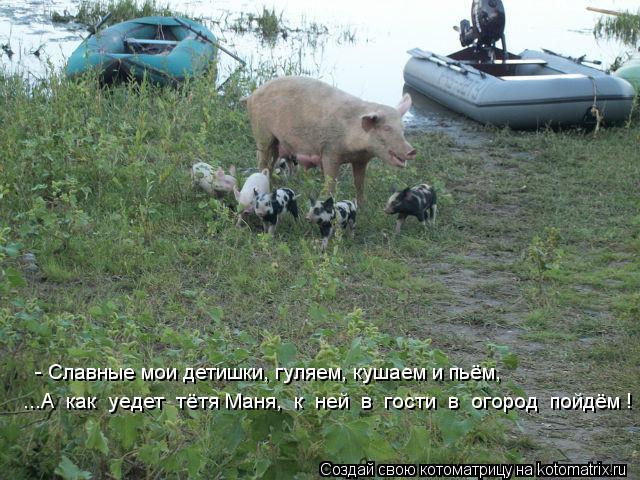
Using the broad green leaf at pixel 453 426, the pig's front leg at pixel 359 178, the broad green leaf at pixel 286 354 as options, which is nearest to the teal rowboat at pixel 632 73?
the pig's front leg at pixel 359 178

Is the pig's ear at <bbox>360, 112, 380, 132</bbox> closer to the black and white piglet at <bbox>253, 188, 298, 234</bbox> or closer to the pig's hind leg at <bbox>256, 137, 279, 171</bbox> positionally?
the black and white piglet at <bbox>253, 188, 298, 234</bbox>

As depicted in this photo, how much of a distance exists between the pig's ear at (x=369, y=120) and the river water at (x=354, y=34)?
5145 millimetres

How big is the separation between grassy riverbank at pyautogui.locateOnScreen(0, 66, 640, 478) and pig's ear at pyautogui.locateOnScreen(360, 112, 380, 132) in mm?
801

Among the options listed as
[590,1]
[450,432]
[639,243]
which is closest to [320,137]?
[639,243]

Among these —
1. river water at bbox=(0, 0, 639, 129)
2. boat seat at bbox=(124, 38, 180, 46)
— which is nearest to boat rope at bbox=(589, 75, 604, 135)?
river water at bbox=(0, 0, 639, 129)

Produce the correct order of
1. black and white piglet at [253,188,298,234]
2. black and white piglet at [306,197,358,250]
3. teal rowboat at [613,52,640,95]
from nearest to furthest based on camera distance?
black and white piglet at [306,197,358,250] < black and white piglet at [253,188,298,234] < teal rowboat at [613,52,640,95]

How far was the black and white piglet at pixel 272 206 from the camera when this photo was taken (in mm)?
7789

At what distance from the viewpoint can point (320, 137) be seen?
8.51 m

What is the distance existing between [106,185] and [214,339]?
4.52 meters

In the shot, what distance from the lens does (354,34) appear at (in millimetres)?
19547

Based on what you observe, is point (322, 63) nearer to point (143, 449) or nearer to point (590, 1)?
point (590, 1)

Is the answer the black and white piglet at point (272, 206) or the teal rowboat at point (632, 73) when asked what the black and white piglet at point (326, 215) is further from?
the teal rowboat at point (632, 73)

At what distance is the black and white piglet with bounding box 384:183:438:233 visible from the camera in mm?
8070

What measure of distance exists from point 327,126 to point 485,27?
6.54 meters
